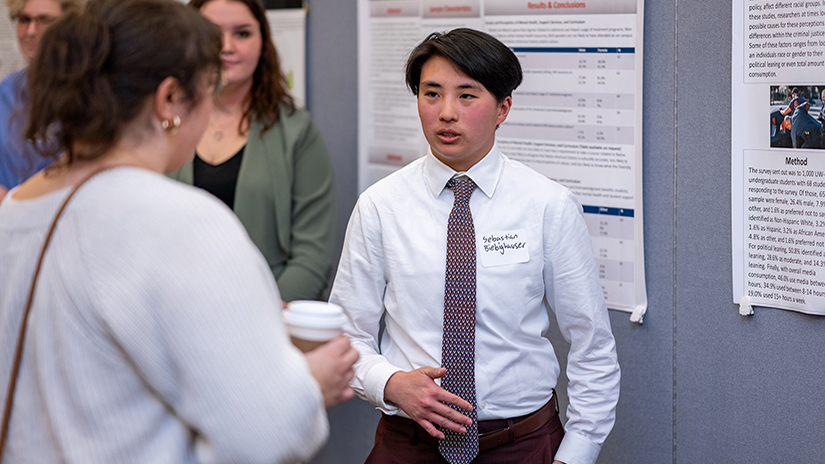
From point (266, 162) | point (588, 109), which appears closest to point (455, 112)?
point (588, 109)

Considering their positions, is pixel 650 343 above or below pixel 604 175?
below

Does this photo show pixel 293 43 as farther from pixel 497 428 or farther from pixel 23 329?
pixel 23 329

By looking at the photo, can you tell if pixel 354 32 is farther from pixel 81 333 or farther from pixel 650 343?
pixel 81 333

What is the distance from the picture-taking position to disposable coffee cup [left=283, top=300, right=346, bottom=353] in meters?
1.13

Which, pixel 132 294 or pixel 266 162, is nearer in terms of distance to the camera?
pixel 132 294

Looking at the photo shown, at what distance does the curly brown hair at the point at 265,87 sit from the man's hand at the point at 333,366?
5.31 feet

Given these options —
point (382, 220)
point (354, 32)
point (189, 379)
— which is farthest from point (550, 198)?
point (354, 32)

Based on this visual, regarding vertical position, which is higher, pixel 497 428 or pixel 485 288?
pixel 485 288

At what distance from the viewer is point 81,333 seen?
970 millimetres

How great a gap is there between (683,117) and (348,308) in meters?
1.06

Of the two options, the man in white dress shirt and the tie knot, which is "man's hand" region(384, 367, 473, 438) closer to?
the man in white dress shirt

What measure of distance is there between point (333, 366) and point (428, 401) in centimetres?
59

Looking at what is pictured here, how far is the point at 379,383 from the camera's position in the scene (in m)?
1.76

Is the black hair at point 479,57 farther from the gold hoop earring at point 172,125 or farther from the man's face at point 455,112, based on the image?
the gold hoop earring at point 172,125
